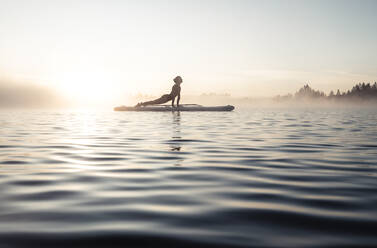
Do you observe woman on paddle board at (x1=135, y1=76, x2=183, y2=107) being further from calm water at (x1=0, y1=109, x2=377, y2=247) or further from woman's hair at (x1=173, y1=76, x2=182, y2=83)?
calm water at (x1=0, y1=109, x2=377, y2=247)

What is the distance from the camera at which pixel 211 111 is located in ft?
120

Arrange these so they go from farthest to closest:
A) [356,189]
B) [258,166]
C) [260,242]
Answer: [258,166] < [356,189] < [260,242]

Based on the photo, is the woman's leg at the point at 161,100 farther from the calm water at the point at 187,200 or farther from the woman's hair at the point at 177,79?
the calm water at the point at 187,200

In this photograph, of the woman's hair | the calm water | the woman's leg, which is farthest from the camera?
the woman's leg

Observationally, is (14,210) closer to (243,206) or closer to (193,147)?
(243,206)

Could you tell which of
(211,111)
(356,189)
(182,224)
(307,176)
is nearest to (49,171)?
(182,224)

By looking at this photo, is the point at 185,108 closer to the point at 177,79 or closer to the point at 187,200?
the point at 177,79

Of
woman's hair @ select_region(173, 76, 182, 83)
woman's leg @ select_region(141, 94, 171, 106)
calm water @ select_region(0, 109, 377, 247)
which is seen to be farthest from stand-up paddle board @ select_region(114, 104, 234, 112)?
calm water @ select_region(0, 109, 377, 247)

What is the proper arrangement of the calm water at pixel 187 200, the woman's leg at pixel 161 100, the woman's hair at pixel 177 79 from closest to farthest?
the calm water at pixel 187 200
the woman's hair at pixel 177 79
the woman's leg at pixel 161 100

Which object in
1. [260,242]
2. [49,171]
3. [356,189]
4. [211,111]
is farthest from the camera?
[211,111]

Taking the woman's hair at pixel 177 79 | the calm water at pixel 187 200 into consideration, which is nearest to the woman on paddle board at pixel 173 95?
the woman's hair at pixel 177 79

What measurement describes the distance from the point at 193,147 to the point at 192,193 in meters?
4.51

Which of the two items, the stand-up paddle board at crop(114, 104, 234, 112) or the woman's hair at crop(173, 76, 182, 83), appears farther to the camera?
the stand-up paddle board at crop(114, 104, 234, 112)

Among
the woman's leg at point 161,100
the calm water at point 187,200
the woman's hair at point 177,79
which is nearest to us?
the calm water at point 187,200
